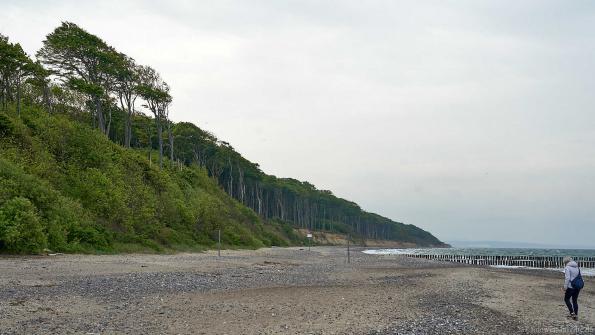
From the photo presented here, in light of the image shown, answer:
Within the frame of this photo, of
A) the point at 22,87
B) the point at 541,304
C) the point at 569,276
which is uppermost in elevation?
the point at 22,87

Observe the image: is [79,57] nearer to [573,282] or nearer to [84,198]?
[84,198]

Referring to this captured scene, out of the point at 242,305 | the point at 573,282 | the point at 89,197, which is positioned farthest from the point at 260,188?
the point at 573,282

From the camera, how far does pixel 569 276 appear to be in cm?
1634

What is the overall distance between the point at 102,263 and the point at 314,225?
141 meters

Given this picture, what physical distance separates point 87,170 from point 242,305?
33.3 m

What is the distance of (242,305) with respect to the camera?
1579 cm

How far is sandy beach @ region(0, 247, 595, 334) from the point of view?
12234 mm

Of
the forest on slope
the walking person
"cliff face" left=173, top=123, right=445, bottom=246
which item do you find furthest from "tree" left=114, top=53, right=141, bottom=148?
the walking person

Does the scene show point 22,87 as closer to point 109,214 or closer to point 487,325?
point 109,214

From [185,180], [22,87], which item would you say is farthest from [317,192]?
[22,87]

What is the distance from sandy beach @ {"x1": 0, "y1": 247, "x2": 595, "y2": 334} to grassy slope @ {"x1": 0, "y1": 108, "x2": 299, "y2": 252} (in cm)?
514

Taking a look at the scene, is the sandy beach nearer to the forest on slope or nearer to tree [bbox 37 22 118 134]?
the forest on slope

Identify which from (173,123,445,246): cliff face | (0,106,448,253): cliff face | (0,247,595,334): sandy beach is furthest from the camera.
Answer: (173,123,445,246): cliff face

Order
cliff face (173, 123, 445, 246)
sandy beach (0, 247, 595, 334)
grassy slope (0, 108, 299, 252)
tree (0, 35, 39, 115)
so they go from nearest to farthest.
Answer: sandy beach (0, 247, 595, 334) → grassy slope (0, 108, 299, 252) → tree (0, 35, 39, 115) → cliff face (173, 123, 445, 246)
